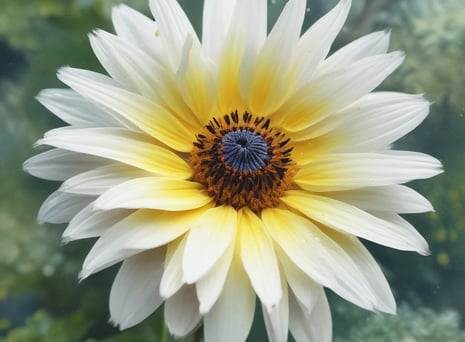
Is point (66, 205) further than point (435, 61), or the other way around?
point (435, 61)

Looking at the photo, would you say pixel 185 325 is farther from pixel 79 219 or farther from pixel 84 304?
pixel 84 304

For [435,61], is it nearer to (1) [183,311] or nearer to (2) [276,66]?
(2) [276,66]

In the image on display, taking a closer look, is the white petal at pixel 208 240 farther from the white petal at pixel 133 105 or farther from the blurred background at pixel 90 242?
the blurred background at pixel 90 242

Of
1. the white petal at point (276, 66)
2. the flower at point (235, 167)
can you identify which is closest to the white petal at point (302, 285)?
the flower at point (235, 167)

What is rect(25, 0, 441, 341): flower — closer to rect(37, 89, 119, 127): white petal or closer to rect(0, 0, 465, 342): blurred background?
rect(37, 89, 119, 127): white petal

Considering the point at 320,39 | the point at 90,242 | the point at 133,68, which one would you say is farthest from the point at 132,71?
the point at 90,242

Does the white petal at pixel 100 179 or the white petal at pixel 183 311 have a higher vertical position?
the white petal at pixel 100 179
